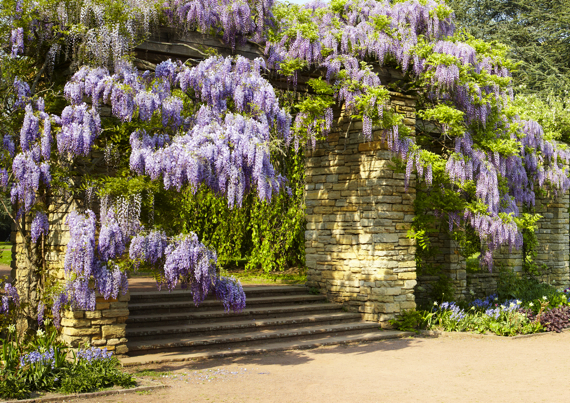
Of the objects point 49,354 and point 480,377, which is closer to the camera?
point 49,354

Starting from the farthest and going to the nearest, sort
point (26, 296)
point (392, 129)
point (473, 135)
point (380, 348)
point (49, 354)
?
1. point (473, 135)
2. point (392, 129)
3. point (380, 348)
4. point (26, 296)
5. point (49, 354)

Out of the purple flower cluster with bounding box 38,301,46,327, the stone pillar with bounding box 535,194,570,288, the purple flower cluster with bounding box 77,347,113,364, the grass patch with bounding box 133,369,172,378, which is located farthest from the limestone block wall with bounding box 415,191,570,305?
the purple flower cluster with bounding box 38,301,46,327

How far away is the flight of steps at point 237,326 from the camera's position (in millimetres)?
A: 6977

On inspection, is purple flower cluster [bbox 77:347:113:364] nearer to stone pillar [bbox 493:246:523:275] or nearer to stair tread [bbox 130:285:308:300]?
stair tread [bbox 130:285:308:300]

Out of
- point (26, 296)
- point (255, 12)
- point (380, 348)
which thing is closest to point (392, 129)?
point (255, 12)

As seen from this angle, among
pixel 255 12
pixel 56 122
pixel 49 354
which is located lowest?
pixel 49 354

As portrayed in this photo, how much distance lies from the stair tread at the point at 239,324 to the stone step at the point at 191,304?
0.42 m

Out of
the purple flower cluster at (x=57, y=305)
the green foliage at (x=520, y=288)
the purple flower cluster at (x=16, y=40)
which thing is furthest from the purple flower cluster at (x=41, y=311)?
the green foliage at (x=520, y=288)

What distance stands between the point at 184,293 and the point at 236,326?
124 centimetres

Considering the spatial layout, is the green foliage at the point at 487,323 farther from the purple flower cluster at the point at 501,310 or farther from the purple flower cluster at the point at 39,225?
the purple flower cluster at the point at 39,225

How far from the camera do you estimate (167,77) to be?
267 inches

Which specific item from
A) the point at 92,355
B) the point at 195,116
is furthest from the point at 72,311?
the point at 195,116

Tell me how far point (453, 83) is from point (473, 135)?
39.5 inches

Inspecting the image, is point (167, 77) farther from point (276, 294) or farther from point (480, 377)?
point (480, 377)
